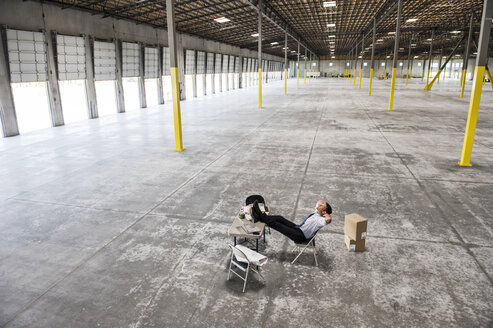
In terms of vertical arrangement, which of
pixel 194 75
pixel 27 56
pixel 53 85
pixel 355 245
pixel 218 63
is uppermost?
pixel 218 63

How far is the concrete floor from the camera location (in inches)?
157

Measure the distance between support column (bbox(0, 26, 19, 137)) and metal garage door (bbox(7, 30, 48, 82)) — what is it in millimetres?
220

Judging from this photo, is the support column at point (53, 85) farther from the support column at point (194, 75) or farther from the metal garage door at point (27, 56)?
the support column at point (194, 75)

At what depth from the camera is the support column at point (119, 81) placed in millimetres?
22047

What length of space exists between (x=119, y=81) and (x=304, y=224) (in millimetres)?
20984

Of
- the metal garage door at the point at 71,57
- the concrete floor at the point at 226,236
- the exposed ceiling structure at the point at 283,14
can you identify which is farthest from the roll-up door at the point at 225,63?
the concrete floor at the point at 226,236

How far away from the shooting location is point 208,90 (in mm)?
39531

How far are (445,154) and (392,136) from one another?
10.6 ft

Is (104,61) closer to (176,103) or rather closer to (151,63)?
(151,63)

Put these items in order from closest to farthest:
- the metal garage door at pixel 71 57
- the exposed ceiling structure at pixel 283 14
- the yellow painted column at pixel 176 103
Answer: the yellow painted column at pixel 176 103
the metal garage door at pixel 71 57
the exposed ceiling structure at pixel 283 14

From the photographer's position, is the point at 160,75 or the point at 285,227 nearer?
the point at 285,227

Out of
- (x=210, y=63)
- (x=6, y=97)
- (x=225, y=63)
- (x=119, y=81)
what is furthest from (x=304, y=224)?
(x=225, y=63)

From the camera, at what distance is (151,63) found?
86.2ft

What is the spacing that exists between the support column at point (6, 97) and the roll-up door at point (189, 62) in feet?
64.8
